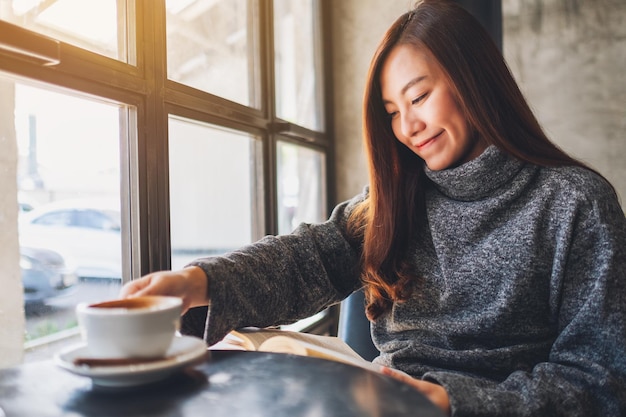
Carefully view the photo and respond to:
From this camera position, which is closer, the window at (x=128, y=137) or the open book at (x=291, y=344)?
the open book at (x=291, y=344)

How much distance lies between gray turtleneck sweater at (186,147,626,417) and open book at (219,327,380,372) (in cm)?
3

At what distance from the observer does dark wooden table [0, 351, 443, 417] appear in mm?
504

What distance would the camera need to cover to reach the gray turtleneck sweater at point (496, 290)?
2.52 ft

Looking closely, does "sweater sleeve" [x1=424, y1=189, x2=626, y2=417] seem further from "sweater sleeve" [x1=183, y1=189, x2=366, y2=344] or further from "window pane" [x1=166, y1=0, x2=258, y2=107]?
"window pane" [x1=166, y1=0, x2=258, y2=107]

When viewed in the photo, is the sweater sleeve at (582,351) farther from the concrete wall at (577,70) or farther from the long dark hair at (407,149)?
the concrete wall at (577,70)

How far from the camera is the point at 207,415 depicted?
497mm

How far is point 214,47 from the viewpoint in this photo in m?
1.46

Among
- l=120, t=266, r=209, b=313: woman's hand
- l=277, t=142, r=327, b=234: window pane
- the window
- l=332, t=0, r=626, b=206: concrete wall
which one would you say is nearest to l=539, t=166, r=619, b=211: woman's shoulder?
l=120, t=266, r=209, b=313: woman's hand

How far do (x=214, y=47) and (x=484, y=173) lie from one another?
0.84 meters

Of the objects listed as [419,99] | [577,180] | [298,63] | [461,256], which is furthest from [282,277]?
[298,63]

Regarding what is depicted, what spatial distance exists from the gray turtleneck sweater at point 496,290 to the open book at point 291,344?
0.11ft

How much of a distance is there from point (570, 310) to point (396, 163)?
0.45m

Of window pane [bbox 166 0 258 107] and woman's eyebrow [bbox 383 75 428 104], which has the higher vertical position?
window pane [bbox 166 0 258 107]

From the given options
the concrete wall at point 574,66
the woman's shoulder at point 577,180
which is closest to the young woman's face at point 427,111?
the woman's shoulder at point 577,180
